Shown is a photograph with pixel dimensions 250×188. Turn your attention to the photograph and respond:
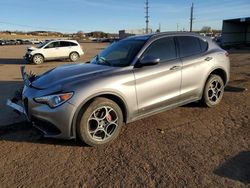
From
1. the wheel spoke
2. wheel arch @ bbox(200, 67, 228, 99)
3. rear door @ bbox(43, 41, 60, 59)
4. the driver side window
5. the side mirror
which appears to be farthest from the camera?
the driver side window

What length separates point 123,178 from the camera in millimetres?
3744

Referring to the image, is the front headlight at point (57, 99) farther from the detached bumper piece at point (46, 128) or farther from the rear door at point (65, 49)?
the rear door at point (65, 49)

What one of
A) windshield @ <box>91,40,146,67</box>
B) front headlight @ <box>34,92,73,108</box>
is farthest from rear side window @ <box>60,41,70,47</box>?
front headlight @ <box>34,92,73,108</box>

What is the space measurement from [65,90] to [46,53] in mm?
16890

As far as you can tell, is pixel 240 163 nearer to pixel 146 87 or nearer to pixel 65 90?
pixel 146 87

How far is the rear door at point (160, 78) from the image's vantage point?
5121 millimetres

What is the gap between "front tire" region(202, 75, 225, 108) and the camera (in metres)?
6.43

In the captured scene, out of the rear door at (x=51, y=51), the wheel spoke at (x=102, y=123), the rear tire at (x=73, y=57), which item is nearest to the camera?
the wheel spoke at (x=102, y=123)

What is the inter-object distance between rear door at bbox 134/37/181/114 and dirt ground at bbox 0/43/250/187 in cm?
50

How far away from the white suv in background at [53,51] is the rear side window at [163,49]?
51.5ft

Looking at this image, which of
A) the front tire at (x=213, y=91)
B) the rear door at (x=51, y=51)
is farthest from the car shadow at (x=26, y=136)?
the rear door at (x=51, y=51)

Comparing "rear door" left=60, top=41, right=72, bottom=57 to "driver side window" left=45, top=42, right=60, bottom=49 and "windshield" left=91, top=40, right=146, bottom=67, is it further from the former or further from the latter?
"windshield" left=91, top=40, right=146, bottom=67

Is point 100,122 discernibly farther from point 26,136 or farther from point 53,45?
point 53,45

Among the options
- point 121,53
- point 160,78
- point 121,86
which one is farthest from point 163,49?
point 121,86
